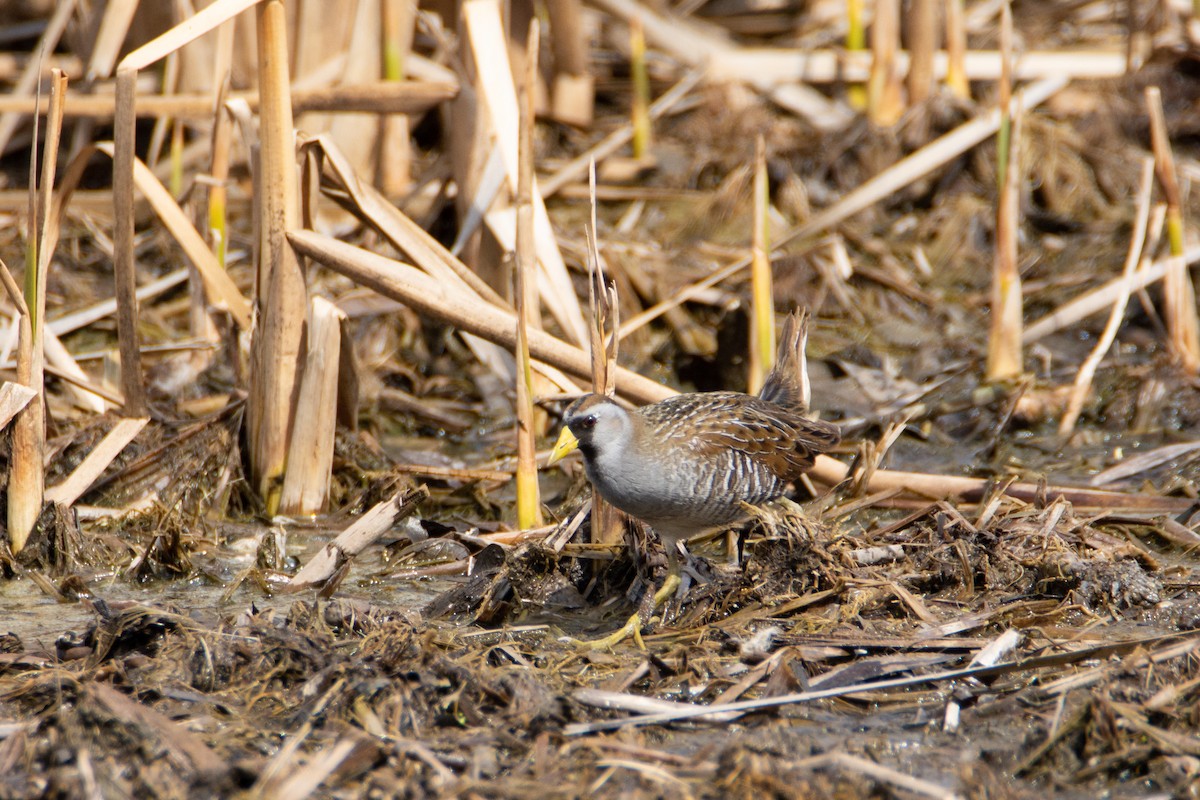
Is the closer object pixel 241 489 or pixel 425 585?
pixel 425 585

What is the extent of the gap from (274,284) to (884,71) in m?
3.92

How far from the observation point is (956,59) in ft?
22.5

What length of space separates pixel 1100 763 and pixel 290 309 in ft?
9.19

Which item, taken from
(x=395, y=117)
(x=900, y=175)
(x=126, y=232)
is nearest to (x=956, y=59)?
(x=900, y=175)

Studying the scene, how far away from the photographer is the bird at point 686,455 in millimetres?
3691

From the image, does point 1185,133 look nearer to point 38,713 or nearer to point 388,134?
point 388,134

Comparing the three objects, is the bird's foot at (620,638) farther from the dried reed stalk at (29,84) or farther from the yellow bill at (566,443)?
the dried reed stalk at (29,84)

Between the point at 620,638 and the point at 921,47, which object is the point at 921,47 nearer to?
the point at 921,47

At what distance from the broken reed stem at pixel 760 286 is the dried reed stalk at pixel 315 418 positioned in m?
1.49

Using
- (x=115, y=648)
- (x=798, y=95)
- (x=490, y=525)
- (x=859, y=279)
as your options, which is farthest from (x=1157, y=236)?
(x=115, y=648)

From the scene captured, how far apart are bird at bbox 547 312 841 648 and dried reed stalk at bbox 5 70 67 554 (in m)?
1.56

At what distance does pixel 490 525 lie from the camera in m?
4.49

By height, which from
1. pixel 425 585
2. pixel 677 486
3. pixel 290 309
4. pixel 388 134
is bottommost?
pixel 425 585

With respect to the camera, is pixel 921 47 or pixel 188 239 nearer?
pixel 188 239
